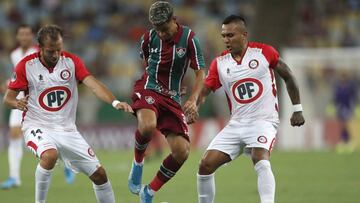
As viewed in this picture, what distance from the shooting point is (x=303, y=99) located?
27234 millimetres

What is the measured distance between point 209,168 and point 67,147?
166 centimetres

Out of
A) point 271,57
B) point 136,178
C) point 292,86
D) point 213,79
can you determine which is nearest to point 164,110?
point 213,79

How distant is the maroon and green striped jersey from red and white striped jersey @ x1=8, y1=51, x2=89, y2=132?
3.60ft

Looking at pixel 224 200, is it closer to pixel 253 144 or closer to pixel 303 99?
pixel 253 144

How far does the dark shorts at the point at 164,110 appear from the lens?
449 inches

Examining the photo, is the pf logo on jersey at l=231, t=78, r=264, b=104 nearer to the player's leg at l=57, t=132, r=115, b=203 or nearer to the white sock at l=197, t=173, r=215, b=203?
the white sock at l=197, t=173, r=215, b=203

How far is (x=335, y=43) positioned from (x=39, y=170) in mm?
21259

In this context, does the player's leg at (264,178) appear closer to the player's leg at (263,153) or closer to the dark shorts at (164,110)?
the player's leg at (263,153)

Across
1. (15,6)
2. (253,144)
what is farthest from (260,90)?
(15,6)

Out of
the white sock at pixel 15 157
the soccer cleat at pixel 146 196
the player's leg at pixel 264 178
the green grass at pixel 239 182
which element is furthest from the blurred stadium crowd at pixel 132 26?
the player's leg at pixel 264 178

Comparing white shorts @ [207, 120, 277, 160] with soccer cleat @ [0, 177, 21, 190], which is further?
soccer cleat @ [0, 177, 21, 190]

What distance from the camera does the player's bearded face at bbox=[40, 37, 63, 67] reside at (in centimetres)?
1042

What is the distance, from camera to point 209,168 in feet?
34.2

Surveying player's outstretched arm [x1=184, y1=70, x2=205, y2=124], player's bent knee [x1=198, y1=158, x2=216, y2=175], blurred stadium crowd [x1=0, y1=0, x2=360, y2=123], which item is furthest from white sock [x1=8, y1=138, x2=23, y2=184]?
blurred stadium crowd [x1=0, y1=0, x2=360, y2=123]
